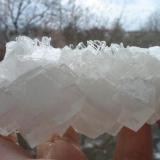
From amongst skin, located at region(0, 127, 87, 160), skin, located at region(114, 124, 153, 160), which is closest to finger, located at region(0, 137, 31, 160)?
skin, located at region(0, 127, 87, 160)

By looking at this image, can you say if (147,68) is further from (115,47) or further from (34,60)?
(34,60)

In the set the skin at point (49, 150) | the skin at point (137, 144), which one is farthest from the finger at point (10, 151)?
the skin at point (137, 144)

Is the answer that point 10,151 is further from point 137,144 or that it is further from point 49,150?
point 137,144

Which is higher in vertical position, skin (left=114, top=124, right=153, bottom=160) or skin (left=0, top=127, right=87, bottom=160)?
skin (left=114, top=124, right=153, bottom=160)

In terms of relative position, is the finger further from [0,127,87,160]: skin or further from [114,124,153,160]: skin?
[114,124,153,160]: skin

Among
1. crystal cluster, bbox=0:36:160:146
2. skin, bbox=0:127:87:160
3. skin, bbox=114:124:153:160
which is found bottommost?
skin, bbox=0:127:87:160

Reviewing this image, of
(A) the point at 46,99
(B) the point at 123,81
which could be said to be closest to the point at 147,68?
(B) the point at 123,81
